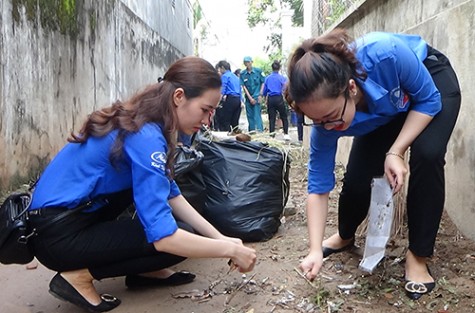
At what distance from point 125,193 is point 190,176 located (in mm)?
764

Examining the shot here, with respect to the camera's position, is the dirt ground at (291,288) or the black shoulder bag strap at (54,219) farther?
the dirt ground at (291,288)

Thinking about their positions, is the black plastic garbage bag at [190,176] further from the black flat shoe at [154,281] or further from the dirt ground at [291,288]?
the black flat shoe at [154,281]

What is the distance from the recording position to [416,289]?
6.62 feet

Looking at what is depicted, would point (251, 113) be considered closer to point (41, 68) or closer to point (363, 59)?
point (41, 68)

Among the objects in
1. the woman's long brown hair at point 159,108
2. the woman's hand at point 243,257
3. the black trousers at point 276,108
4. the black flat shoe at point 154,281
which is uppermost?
the woman's long brown hair at point 159,108

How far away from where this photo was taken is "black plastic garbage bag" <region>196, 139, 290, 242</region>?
2.92m

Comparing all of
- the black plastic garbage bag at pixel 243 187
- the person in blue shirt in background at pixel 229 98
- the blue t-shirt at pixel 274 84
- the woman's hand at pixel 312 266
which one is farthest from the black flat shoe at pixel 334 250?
the blue t-shirt at pixel 274 84

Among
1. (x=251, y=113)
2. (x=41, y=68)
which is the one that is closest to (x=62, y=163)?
(x=41, y=68)

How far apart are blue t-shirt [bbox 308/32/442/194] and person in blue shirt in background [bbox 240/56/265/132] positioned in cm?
798

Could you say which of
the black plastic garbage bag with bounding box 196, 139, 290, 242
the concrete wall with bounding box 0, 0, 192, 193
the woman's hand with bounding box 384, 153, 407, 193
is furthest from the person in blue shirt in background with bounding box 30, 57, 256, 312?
the black plastic garbage bag with bounding box 196, 139, 290, 242

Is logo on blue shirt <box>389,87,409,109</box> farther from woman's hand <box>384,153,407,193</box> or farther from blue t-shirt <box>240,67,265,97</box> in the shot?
→ blue t-shirt <box>240,67,265,97</box>

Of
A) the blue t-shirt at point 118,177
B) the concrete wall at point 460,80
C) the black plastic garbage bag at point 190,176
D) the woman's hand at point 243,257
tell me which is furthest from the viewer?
the black plastic garbage bag at point 190,176

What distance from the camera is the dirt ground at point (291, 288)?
80.0 inches

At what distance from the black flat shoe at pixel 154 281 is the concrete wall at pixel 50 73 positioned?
881 mm
